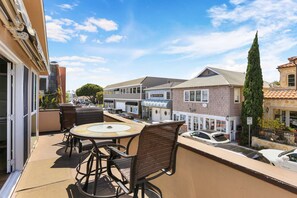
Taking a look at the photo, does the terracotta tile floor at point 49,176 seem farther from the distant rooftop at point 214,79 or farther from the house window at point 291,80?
the house window at point 291,80

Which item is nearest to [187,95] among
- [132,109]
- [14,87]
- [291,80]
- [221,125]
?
[221,125]

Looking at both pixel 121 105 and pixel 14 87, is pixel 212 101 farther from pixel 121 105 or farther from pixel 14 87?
pixel 121 105

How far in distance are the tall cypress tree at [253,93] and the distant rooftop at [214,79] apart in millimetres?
1082

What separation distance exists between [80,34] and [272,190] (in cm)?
1105

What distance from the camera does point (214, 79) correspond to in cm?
1495

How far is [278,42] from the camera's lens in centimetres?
1230

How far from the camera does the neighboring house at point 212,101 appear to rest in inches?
529

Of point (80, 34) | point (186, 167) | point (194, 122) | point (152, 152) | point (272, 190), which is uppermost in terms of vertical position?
point (80, 34)

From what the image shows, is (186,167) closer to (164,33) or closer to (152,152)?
(152,152)

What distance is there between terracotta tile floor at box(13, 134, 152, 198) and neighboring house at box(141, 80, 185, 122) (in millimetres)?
16312

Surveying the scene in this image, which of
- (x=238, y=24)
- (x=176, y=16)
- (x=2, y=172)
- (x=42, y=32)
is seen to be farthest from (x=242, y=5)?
(x=2, y=172)

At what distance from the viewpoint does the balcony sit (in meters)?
1.20

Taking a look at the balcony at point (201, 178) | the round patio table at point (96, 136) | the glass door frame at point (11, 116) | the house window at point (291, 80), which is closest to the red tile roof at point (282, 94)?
the house window at point (291, 80)

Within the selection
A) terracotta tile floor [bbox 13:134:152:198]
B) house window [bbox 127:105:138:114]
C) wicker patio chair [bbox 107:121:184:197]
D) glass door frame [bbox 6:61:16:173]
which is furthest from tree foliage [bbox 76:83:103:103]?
wicker patio chair [bbox 107:121:184:197]
